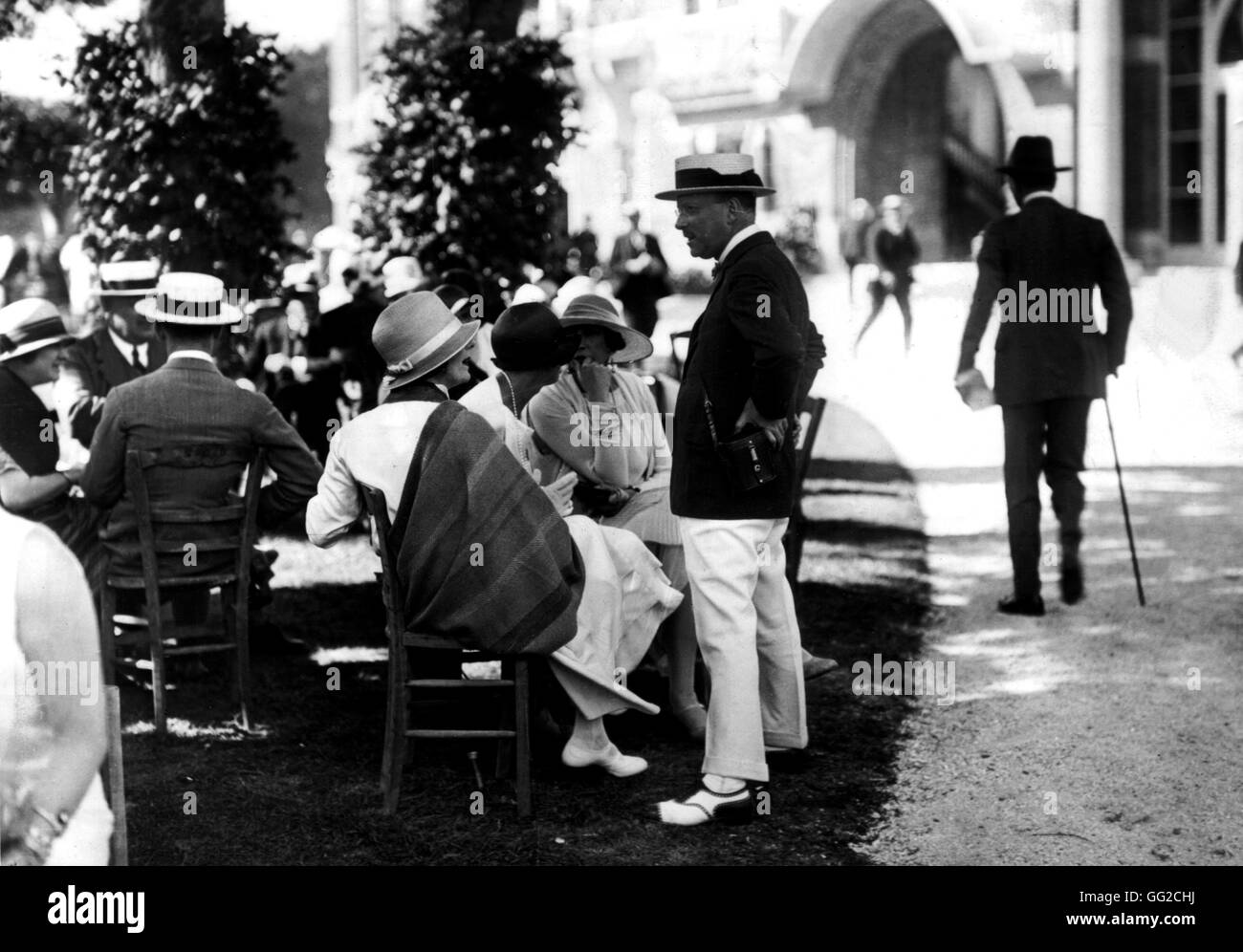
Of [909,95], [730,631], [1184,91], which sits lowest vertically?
[730,631]

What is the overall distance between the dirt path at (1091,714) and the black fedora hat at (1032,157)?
1.58 metres

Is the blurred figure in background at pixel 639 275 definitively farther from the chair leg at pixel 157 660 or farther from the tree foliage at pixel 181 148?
the chair leg at pixel 157 660

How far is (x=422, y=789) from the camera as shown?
469cm

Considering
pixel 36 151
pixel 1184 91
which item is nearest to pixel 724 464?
pixel 36 151

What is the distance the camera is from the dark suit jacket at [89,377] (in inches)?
235

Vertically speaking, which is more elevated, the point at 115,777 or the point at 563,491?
the point at 563,491

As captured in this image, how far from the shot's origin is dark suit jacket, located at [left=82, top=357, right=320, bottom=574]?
5.04m

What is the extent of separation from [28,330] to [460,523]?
1.86 metres

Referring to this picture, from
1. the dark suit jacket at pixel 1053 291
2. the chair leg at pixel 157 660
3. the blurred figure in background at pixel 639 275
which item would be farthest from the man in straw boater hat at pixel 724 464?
the blurred figure in background at pixel 639 275

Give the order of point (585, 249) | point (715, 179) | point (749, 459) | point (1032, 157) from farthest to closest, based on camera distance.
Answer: point (585, 249)
point (1032, 157)
point (715, 179)
point (749, 459)

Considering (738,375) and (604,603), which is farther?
(604,603)

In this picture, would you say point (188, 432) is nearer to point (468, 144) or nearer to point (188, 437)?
point (188, 437)

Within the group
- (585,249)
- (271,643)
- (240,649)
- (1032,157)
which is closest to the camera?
(240,649)

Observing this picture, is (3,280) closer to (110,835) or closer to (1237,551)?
(110,835)
